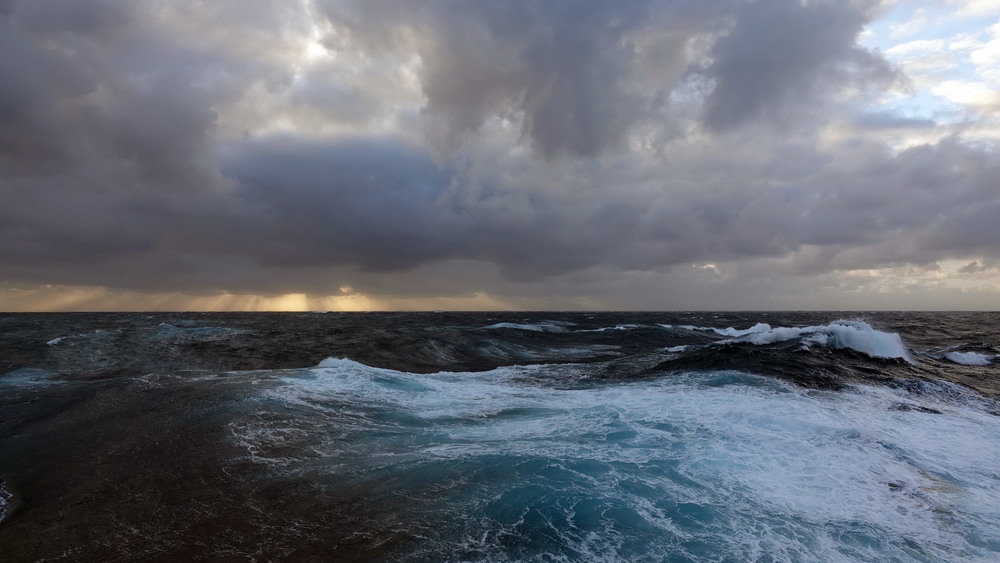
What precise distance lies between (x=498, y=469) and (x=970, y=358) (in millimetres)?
29711

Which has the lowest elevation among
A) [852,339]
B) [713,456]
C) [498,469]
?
[713,456]

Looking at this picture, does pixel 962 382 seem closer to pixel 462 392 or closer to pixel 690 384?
pixel 690 384

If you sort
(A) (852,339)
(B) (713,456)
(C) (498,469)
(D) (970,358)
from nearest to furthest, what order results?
1. (C) (498,469)
2. (B) (713,456)
3. (D) (970,358)
4. (A) (852,339)

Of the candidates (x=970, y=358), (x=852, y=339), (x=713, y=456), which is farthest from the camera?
(x=852, y=339)

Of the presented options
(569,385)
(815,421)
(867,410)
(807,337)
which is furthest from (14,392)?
(807,337)

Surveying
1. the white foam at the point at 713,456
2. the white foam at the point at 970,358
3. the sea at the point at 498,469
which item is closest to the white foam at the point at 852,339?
the white foam at the point at 970,358

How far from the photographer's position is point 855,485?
25.7ft

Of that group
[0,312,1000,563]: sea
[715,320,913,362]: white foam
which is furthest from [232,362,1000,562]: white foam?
[715,320,913,362]: white foam

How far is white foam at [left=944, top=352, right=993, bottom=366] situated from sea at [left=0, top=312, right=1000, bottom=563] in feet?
36.9

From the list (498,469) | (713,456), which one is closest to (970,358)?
(713,456)

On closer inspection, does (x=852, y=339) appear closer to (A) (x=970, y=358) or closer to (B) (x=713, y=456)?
(A) (x=970, y=358)

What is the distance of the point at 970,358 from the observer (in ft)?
84.9

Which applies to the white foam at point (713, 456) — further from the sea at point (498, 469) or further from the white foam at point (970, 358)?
the white foam at point (970, 358)

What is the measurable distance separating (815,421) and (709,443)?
3274 mm
